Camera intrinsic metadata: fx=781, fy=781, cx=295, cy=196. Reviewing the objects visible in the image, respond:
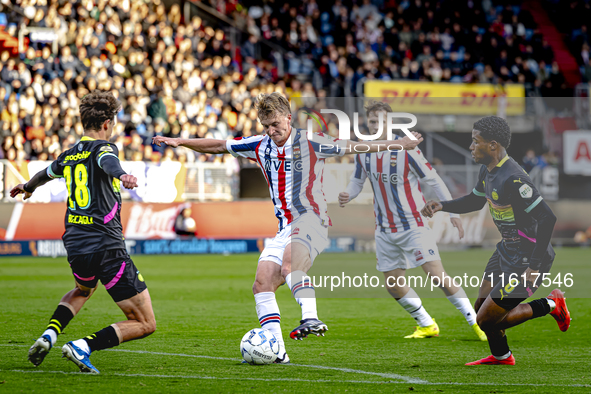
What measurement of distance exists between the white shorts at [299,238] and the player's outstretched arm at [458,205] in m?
0.98

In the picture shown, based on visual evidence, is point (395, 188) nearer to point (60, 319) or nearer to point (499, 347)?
point (499, 347)

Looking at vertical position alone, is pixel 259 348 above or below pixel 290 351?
above

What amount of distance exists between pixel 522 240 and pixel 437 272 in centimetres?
200

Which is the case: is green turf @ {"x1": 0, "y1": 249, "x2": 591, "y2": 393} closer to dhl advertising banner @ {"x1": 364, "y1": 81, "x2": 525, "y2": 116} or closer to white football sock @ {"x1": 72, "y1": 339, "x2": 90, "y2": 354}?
white football sock @ {"x1": 72, "y1": 339, "x2": 90, "y2": 354}

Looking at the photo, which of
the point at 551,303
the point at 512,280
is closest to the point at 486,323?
the point at 512,280

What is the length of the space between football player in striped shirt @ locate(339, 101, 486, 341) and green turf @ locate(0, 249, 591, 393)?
0.41 meters

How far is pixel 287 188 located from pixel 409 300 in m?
2.27

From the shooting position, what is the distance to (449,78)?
27.8 m

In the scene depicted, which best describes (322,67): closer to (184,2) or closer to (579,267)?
(184,2)

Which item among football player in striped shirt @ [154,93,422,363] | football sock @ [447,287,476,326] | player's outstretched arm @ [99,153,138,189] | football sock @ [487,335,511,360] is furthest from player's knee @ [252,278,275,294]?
football sock @ [447,287,476,326]

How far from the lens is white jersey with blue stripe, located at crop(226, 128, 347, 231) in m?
6.71

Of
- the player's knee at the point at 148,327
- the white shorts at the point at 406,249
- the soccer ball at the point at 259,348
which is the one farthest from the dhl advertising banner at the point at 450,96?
the player's knee at the point at 148,327

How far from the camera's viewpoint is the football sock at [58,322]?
5.84 m

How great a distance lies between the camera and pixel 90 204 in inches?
232
